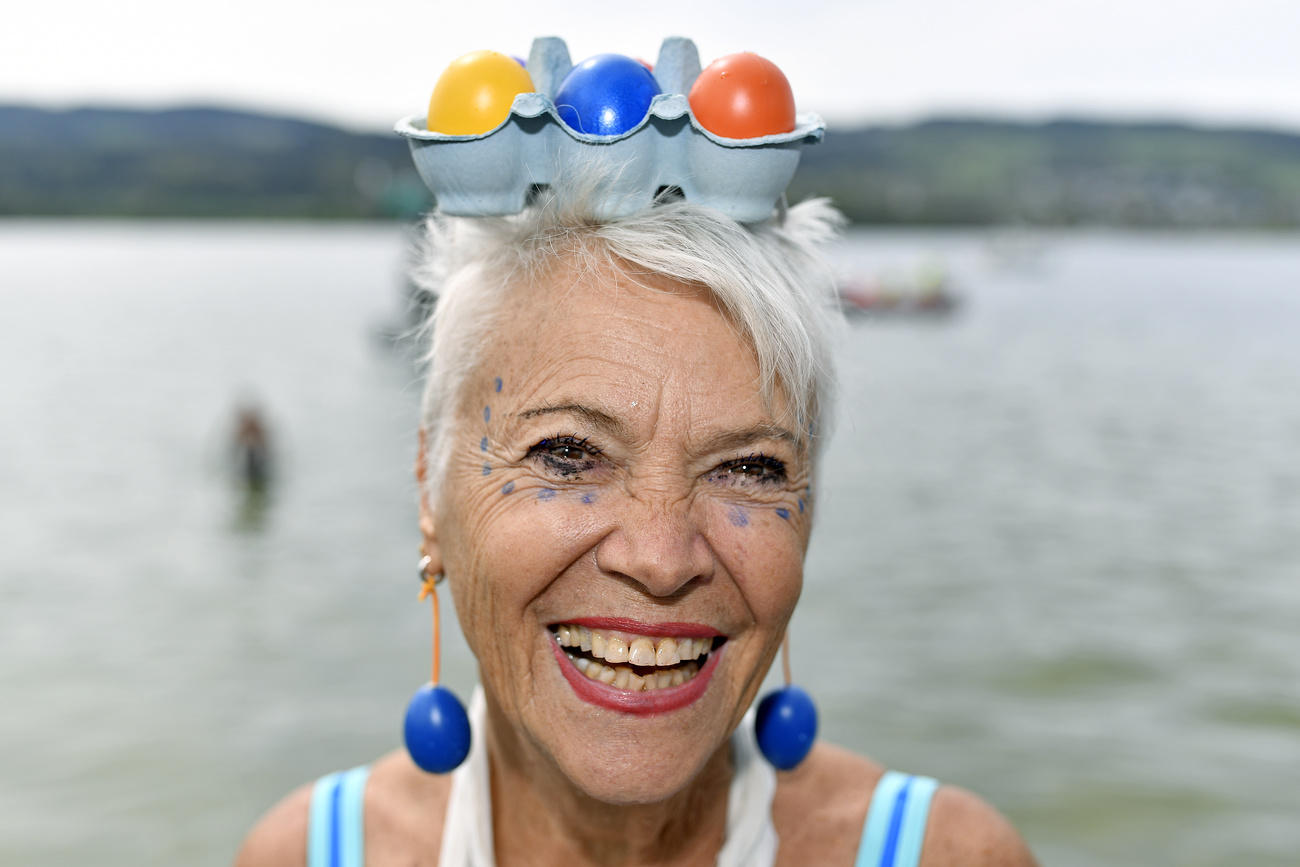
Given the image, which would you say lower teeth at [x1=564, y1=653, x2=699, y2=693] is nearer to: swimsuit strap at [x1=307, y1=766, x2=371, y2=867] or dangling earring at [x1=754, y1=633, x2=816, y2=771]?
dangling earring at [x1=754, y1=633, x2=816, y2=771]

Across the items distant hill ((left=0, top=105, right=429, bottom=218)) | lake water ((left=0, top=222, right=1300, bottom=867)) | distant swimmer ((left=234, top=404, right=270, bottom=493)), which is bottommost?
lake water ((left=0, top=222, right=1300, bottom=867))

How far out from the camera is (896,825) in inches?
84.2

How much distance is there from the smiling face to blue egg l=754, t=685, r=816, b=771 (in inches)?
10.6

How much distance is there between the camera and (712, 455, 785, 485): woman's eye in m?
1.87

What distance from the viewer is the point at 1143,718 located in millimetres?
10250

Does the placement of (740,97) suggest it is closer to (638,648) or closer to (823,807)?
(638,648)

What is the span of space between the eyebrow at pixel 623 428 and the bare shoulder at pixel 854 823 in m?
0.78

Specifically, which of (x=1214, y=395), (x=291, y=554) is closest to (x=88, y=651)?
(x=291, y=554)

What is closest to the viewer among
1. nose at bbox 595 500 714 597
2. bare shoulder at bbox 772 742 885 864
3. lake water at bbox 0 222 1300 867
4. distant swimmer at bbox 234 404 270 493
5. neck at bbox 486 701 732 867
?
nose at bbox 595 500 714 597

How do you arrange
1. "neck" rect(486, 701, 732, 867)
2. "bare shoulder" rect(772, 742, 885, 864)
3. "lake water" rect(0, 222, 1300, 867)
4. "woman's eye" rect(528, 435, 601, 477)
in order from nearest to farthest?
"woman's eye" rect(528, 435, 601, 477) < "neck" rect(486, 701, 732, 867) < "bare shoulder" rect(772, 742, 885, 864) < "lake water" rect(0, 222, 1300, 867)

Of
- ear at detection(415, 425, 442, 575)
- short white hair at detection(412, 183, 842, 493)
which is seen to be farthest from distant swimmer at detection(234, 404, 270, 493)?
short white hair at detection(412, 183, 842, 493)

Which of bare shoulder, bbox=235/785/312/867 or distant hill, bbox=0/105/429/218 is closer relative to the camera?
bare shoulder, bbox=235/785/312/867

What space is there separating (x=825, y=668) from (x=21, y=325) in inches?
2518

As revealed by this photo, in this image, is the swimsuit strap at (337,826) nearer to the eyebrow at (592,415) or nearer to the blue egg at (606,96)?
the eyebrow at (592,415)
